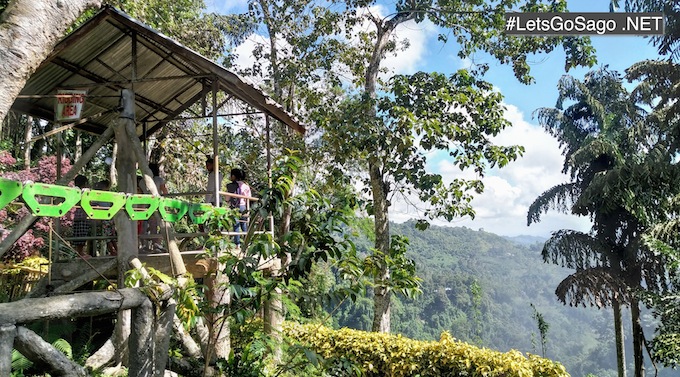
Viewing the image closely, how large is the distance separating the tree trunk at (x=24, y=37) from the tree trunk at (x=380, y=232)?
6.60 meters

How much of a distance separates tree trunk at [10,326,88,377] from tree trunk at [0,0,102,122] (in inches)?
81.4

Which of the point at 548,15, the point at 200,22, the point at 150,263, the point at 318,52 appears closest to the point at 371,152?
the point at 318,52

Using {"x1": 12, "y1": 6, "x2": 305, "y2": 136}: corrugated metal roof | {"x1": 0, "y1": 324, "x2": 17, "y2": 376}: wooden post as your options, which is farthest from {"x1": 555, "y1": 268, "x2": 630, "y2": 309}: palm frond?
{"x1": 0, "y1": 324, "x2": 17, "y2": 376}: wooden post

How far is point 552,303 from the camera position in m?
91.2

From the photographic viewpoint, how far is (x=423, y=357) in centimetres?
776

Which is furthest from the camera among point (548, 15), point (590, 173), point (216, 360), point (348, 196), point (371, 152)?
point (590, 173)

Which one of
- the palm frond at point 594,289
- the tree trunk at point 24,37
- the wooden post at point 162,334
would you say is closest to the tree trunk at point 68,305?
the wooden post at point 162,334

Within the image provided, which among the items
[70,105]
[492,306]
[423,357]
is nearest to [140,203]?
[70,105]

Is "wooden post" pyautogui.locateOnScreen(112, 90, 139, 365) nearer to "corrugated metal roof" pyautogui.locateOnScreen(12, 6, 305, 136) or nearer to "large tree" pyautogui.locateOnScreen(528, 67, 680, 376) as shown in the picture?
"corrugated metal roof" pyautogui.locateOnScreen(12, 6, 305, 136)

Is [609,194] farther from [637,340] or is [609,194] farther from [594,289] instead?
[637,340]

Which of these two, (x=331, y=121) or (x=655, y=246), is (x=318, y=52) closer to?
(x=331, y=121)

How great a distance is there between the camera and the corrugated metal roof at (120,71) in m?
5.63

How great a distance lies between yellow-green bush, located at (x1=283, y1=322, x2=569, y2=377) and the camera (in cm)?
680

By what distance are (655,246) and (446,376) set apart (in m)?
7.01
